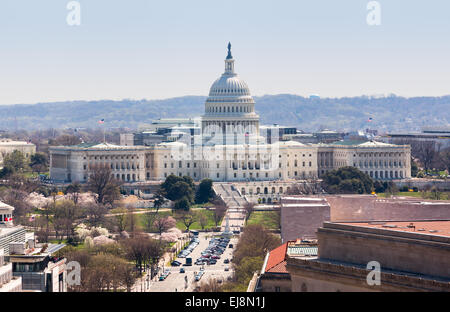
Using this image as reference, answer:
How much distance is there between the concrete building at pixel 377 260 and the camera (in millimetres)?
32594

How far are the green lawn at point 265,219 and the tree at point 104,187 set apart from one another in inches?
763

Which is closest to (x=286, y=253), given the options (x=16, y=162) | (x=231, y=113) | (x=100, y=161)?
(x=100, y=161)

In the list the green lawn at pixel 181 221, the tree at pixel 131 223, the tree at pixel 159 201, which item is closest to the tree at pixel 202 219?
the green lawn at pixel 181 221

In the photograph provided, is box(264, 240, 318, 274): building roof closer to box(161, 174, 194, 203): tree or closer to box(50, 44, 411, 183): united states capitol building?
box(161, 174, 194, 203): tree

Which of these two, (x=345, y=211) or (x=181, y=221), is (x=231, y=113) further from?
(x=345, y=211)

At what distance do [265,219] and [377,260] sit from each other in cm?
8355

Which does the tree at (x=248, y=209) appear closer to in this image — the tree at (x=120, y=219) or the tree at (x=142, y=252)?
the tree at (x=120, y=219)

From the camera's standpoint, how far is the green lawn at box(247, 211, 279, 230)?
355 feet

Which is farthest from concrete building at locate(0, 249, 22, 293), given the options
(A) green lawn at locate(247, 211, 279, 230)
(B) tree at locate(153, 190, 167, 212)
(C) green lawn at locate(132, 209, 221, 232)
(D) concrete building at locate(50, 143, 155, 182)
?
(D) concrete building at locate(50, 143, 155, 182)

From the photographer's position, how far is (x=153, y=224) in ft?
374

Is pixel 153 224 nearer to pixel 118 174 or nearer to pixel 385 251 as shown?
pixel 118 174

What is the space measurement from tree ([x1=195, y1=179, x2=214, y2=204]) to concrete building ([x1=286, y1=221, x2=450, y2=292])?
107 m

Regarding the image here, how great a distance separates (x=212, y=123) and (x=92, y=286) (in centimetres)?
13195

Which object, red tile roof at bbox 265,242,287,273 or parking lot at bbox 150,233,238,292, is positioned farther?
parking lot at bbox 150,233,238,292
